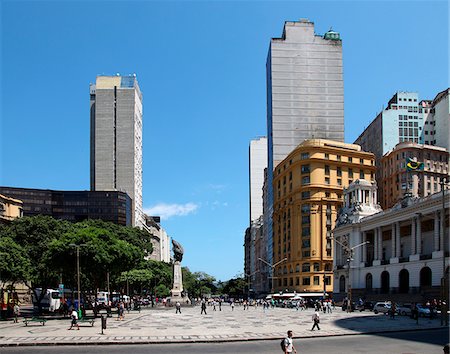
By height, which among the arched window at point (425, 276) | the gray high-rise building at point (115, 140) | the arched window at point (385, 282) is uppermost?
the gray high-rise building at point (115, 140)

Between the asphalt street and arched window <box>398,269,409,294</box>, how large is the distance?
52.6 metres

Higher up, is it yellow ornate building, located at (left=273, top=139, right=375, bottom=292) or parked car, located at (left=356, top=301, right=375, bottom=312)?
yellow ornate building, located at (left=273, top=139, right=375, bottom=292)

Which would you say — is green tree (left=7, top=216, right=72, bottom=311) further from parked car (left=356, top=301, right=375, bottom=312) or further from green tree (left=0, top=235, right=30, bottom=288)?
parked car (left=356, top=301, right=375, bottom=312)

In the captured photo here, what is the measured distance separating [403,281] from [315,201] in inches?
1422

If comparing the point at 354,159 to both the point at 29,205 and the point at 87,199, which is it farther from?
the point at 29,205

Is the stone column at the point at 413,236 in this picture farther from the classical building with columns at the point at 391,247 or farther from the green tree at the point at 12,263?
the green tree at the point at 12,263

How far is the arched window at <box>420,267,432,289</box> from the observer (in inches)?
3088

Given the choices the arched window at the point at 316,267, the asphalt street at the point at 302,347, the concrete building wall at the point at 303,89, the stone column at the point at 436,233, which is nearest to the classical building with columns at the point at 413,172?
the concrete building wall at the point at 303,89

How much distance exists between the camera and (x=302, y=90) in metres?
140

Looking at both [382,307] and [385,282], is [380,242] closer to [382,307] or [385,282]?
[385,282]

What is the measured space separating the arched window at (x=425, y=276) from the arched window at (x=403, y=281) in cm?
510

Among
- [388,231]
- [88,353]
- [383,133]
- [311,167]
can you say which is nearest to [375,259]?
[388,231]

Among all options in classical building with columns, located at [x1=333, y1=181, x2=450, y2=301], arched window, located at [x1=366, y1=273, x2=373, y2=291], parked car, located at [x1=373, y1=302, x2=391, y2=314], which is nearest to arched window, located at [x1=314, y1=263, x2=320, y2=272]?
classical building with columns, located at [x1=333, y1=181, x2=450, y2=301]

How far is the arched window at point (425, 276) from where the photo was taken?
257 feet
